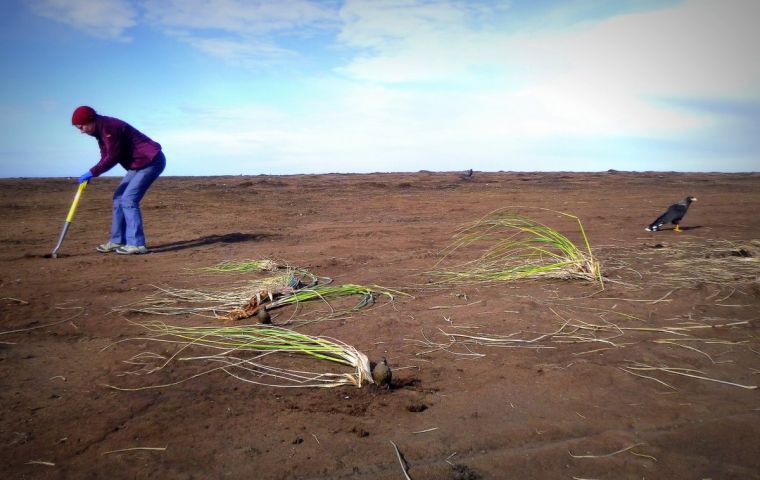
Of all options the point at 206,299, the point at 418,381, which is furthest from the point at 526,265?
the point at 206,299

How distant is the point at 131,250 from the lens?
5.69 m

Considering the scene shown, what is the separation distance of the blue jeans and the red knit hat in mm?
738

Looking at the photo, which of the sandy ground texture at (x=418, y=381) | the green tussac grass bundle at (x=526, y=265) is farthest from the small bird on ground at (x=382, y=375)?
the green tussac grass bundle at (x=526, y=265)

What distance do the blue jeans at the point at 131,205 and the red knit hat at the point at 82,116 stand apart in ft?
2.42

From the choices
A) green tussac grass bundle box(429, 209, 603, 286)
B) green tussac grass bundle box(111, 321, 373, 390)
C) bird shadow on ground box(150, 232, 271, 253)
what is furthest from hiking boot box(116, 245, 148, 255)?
green tussac grass bundle box(429, 209, 603, 286)

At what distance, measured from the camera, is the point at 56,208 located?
1011 cm

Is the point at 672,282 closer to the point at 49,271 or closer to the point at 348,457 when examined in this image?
the point at 348,457

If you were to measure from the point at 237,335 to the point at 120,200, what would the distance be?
3739mm

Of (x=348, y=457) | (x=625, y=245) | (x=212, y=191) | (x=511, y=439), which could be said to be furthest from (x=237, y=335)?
(x=212, y=191)

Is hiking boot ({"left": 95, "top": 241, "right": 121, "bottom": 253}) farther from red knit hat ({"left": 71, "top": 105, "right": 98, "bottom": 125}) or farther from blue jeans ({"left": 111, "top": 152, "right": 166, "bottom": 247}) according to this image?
red knit hat ({"left": 71, "top": 105, "right": 98, "bottom": 125})

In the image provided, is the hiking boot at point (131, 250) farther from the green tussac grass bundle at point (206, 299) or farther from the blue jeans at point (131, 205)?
the green tussac grass bundle at point (206, 299)

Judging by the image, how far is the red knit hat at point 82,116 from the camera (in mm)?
5223

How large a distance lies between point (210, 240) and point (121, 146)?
1.84m

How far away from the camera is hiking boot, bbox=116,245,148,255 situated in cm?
569
